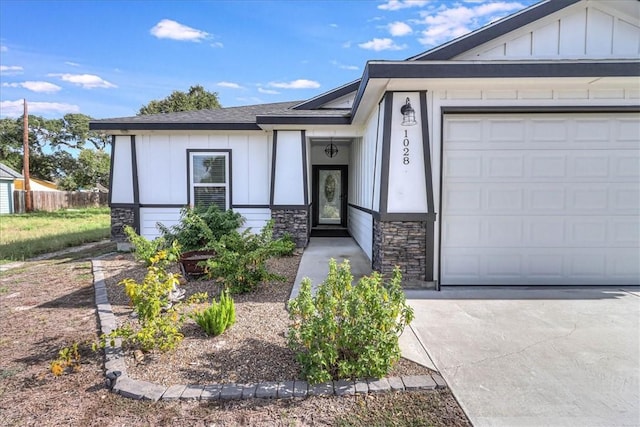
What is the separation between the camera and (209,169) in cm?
873

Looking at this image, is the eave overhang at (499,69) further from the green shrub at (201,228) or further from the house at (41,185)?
the house at (41,185)

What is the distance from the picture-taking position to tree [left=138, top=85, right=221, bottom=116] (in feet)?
89.1

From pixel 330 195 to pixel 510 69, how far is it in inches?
316

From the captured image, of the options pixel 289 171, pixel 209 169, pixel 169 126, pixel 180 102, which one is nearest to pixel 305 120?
pixel 289 171

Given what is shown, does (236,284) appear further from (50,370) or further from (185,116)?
(185,116)

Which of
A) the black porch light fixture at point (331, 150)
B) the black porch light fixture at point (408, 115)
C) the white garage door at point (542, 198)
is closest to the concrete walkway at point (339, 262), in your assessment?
the white garage door at point (542, 198)

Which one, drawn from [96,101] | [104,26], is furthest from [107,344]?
[96,101]

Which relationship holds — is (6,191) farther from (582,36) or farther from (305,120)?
(582,36)

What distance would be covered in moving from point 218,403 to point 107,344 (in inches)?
64.1

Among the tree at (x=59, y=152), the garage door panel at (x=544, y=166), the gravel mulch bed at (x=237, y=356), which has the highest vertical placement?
the tree at (x=59, y=152)

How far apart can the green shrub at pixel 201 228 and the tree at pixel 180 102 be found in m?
22.2

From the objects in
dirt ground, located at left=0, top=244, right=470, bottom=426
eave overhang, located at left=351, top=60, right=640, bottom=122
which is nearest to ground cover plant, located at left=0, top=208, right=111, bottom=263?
dirt ground, located at left=0, top=244, right=470, bottom=426

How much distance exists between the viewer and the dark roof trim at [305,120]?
7.85 meters

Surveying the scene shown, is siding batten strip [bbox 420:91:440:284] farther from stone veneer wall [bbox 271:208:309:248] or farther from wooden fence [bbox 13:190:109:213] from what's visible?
wooden fence [bbox 13:190:109:213]
